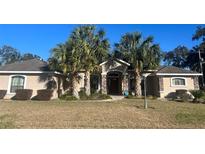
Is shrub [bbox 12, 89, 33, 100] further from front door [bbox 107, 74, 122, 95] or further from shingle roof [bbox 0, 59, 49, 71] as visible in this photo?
front door [bbox 107, 74, 122, 95]

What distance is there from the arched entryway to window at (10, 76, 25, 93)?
1065 cm

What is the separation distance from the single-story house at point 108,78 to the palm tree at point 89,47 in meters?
1.81

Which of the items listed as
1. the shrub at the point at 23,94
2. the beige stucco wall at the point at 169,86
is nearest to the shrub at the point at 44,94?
the shrub at the point at 23,94

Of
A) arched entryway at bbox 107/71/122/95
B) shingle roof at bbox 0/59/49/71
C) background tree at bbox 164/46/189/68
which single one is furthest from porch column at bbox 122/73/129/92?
background tree at bbox 164/46/189/68

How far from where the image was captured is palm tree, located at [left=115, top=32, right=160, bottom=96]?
18.6 metres

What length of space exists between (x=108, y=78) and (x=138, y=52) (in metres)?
5.65

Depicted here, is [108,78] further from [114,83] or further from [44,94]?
[44,94]

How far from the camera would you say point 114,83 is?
74.6 feet

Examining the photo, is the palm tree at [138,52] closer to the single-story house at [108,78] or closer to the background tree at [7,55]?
the single-story house at [108,78]

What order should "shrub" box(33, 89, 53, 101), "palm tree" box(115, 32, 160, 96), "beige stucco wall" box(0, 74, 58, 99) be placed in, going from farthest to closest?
"palm tree" box(115, 32, 160, 96), "beige stucco wall" box(0, 74, 58, 99), "shrub" box(33, 89, 53, 101)

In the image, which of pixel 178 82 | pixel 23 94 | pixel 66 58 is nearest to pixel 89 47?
pixel 66 58
